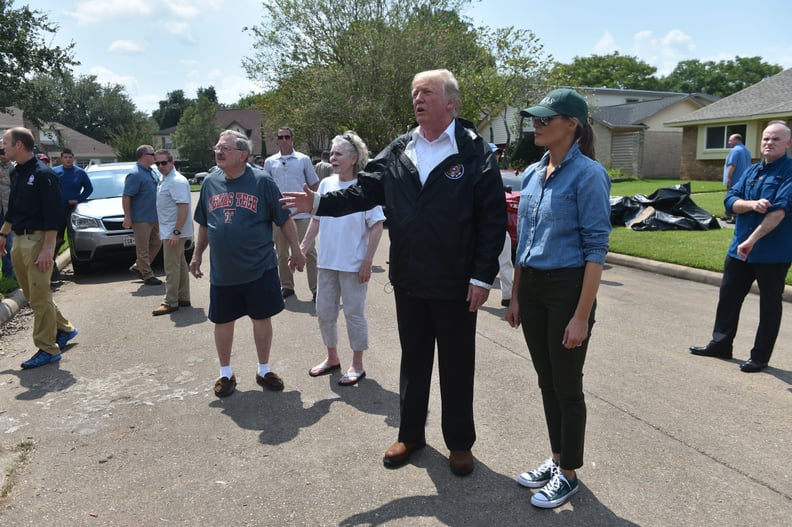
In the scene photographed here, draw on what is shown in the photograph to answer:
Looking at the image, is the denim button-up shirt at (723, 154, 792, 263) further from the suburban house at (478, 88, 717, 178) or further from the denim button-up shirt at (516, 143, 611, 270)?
the suburban house at (478, 88, 717, 178)

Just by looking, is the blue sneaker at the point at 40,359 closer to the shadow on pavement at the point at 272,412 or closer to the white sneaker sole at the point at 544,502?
the shadow on pavement at the point at 272,412

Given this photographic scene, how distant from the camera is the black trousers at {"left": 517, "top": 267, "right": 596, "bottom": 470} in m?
2.86

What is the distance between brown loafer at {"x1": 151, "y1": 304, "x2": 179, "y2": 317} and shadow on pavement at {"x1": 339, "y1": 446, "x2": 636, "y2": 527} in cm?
513

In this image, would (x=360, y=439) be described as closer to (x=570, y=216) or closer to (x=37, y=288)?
(x=570, y=216)

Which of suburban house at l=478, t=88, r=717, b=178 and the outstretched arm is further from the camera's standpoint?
suburban house at l=478, t=88, r=717, b=178

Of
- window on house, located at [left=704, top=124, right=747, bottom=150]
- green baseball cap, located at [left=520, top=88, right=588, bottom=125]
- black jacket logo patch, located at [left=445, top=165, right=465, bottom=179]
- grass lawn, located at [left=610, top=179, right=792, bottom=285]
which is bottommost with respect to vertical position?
grass lawn, located at [left=610, top=179, right=792, bottom=285]

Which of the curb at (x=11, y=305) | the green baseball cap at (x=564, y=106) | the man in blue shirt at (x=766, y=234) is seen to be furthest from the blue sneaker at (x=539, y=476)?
the curb at (x=11, y=305)

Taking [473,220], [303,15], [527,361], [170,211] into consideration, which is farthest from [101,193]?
[303,15]

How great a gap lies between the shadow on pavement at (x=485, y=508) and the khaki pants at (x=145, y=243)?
282 inches

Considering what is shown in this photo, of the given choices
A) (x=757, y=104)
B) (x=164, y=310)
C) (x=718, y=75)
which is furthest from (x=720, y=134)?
(x=718, y=75)

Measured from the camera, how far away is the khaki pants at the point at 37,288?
5.42 m

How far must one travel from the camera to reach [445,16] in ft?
97.9

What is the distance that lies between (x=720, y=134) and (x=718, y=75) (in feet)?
189

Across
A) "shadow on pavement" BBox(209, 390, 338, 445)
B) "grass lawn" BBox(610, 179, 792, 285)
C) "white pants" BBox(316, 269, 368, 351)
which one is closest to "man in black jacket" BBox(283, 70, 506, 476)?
"shadow on pavement" BBox(209, 390, 338, 445)
